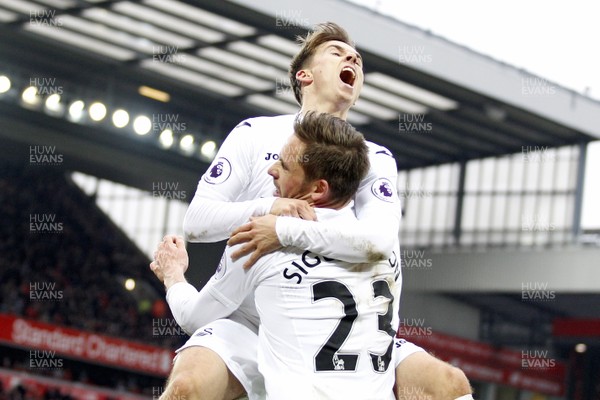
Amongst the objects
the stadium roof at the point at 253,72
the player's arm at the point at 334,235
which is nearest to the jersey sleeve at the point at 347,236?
the player's arm at the point at 334,235

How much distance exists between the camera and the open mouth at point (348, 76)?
14.8 ft

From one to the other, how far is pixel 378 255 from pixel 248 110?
22.9 metres

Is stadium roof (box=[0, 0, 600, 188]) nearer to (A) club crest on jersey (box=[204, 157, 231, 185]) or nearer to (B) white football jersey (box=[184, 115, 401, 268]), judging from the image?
(B) white football jersey (box=[184, 115, 401, 268])

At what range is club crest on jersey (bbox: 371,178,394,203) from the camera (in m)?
3.84

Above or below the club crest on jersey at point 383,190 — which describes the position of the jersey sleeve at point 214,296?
below

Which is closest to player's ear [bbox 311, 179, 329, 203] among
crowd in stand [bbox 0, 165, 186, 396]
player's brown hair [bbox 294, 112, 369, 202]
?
player's brown hair [bbox 294, 112, 369, 202]

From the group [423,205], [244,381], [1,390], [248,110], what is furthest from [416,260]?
[244,381]

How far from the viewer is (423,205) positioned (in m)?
31.0

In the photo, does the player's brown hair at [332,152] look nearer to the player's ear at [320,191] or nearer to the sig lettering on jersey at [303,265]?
the player's ear at [320,191]

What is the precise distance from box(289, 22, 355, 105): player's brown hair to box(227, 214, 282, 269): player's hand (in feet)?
3.97

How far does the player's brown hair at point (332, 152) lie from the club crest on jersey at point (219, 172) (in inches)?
26.3

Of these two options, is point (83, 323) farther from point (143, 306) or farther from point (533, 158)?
point (533, 158)

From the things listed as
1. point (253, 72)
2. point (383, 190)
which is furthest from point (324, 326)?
point (253, 72)

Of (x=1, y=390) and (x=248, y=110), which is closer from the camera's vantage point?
(x=1, y=390)
